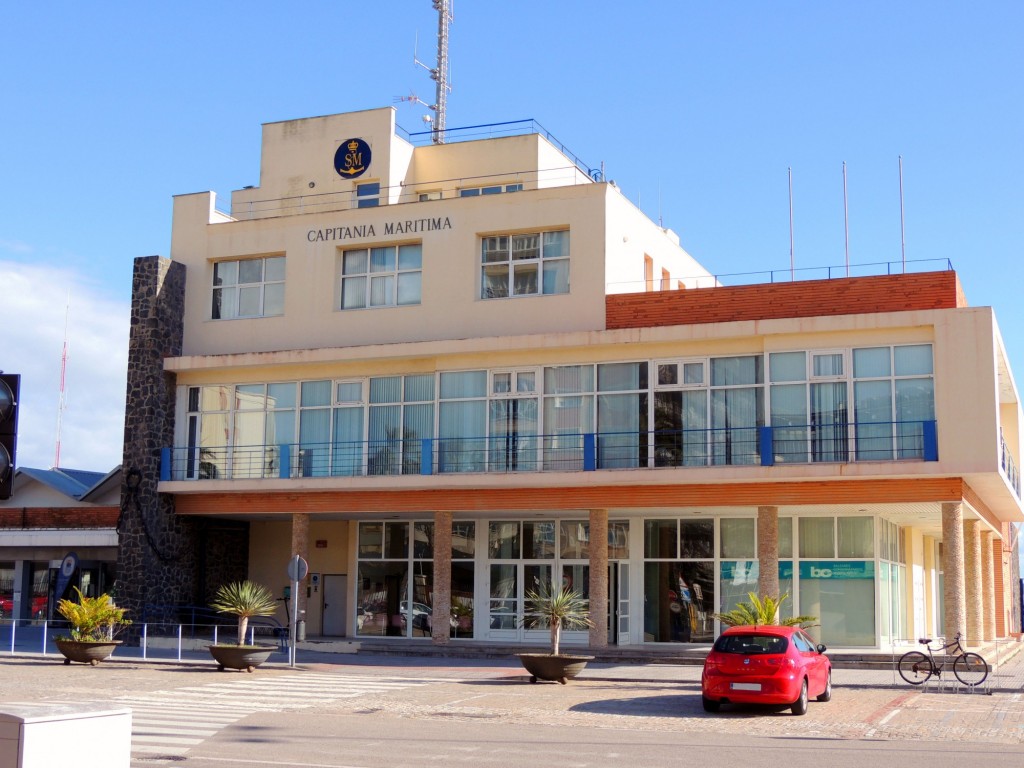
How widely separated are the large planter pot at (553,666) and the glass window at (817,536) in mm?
9277

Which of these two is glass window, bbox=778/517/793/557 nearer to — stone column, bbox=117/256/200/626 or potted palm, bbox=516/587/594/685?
potted palm, bbox=516/587/594/685

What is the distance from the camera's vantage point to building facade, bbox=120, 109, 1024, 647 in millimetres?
27531

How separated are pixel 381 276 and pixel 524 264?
4065 mm

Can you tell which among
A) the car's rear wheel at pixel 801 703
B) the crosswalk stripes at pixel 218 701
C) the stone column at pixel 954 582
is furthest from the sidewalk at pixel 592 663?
the car's rear wheel at pixel 801 703

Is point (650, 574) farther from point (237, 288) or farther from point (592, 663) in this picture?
point (237, 288)

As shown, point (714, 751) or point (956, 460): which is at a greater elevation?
point (956, 460)

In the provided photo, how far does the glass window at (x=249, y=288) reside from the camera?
1340 inches

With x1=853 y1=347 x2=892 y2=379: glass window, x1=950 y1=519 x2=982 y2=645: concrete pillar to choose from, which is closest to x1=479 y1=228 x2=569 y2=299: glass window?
x1=853 y1=347 x2=892 y2=379: glass window

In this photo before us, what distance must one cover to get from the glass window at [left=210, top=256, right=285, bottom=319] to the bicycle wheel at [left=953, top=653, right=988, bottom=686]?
19.4 meters

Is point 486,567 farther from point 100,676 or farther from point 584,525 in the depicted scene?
point 100,676

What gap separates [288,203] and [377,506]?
428 inches

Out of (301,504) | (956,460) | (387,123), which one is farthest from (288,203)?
(956,460)

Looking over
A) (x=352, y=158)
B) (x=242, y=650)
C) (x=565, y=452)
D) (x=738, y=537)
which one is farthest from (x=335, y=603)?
(x=352, y=158)

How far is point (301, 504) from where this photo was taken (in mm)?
32250
